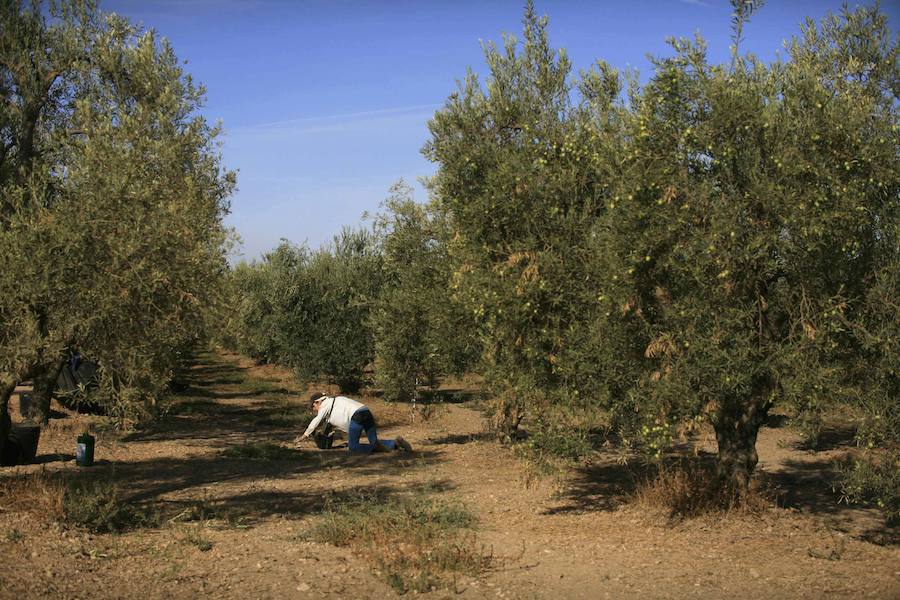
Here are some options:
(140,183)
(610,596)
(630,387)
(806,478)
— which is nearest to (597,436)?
(806,478)

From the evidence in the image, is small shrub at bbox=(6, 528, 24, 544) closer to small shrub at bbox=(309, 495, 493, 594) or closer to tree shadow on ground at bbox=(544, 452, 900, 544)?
small shrub at bbox=(309, 495, 493, 594)

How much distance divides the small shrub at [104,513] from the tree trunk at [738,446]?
772cm

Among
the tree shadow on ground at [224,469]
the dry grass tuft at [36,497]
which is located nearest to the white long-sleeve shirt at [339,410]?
the tree shadow on ground at [224,469]

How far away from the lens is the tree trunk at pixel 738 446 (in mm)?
10953

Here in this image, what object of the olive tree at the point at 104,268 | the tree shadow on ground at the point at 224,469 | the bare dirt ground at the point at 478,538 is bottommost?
the bare dirt ground at the point at 478,538

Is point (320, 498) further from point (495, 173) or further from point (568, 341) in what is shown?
point (495, 173)

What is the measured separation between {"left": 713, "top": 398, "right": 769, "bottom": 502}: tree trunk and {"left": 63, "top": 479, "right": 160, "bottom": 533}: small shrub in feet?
25.3

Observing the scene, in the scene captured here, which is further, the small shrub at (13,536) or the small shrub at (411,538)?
the small shrub at (13,536)

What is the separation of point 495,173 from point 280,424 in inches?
539

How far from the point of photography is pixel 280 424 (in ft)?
74.0

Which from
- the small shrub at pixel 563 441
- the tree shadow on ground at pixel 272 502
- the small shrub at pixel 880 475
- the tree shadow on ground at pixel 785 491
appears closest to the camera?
the small shrub at pixel 880 475

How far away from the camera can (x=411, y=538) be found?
9.59 meters

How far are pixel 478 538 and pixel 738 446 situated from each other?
3.97m

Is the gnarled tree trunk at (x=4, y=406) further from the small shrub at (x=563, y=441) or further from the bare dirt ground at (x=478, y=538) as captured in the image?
the small shrub at (x=563, y=441)
